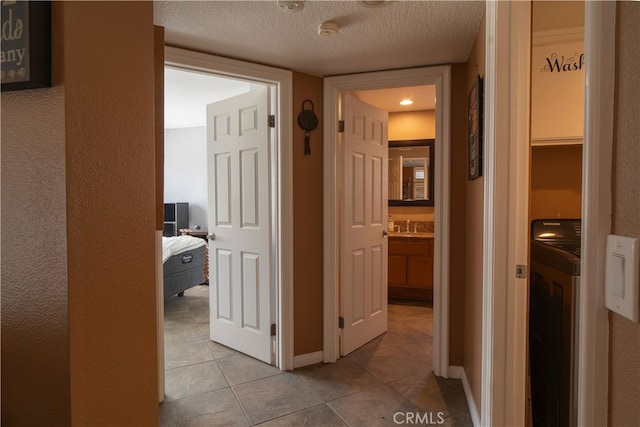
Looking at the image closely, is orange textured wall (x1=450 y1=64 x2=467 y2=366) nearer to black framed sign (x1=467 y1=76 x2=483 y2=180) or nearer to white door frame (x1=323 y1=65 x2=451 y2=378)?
white door frame (x1=323 y1=65 x2=451 y2=378)

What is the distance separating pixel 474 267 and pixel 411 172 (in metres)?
2.63

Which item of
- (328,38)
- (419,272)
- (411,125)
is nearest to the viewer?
(328,38)

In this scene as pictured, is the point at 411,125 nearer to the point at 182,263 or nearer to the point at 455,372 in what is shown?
the point at 455,372

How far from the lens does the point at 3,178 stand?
851 mm

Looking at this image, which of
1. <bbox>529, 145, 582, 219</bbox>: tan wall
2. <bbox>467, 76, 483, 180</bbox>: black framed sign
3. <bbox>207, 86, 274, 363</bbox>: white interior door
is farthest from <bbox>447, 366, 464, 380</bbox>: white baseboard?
<bbox>467, 76, 483, 180</bbox>: black framed sign

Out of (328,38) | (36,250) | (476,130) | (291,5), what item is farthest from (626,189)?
(328,38)

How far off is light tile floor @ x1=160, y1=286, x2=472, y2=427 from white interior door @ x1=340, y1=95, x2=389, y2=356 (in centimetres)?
22

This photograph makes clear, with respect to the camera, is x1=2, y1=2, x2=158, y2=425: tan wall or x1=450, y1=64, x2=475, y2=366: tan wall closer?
x1=2, y1=2, x2=158, y2=425: tan wall

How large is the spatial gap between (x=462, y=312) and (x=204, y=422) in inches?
70.1

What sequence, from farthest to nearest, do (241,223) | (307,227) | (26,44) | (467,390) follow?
(241,223)
(307,227)
(467,390)
(26,44)

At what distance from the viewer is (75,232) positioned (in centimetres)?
81

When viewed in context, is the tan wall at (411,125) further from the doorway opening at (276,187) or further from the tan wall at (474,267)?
the doorway opening at (276,187)

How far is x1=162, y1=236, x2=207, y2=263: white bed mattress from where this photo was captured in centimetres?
422

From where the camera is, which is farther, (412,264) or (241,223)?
(412,264)
